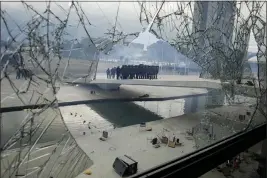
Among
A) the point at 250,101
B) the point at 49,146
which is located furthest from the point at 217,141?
the point at 49,146

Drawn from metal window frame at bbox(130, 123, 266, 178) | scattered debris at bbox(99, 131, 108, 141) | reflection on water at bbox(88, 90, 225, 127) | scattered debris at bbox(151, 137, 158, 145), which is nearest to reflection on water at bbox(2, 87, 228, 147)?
reflection on water at bbox(88, 90, 225, 127)

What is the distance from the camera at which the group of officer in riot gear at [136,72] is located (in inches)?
58.2

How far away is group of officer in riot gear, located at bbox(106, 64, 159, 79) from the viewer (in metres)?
1.48

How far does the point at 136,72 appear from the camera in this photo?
5.43ft

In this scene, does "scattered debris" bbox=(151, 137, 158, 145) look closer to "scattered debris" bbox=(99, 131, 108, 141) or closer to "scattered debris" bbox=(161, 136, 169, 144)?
"scattered debris" bbox=(161, 136, 169, 144)

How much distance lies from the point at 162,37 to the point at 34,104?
85cm

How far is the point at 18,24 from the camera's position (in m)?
0.60

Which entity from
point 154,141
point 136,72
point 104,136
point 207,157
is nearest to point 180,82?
point 136,72

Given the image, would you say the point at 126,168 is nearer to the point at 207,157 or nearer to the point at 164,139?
the point at 207,157

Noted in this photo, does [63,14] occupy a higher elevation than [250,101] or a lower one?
higher

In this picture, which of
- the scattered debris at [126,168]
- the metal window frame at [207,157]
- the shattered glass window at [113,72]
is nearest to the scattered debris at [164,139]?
the shattered glass window at [113,72]

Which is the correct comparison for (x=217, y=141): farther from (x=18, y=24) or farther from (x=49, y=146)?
(x=18, y=24)

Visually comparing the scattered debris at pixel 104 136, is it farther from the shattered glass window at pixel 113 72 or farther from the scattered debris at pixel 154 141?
the scattered debris at pixel 154 141

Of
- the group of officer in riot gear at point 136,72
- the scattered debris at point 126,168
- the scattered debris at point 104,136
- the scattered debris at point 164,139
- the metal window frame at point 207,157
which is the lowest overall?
the scattered debris at point 104,136
